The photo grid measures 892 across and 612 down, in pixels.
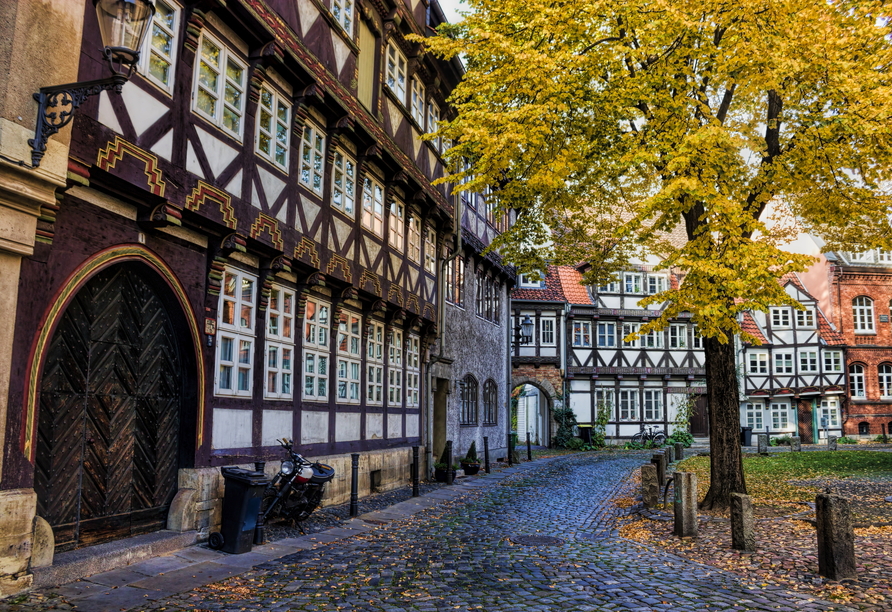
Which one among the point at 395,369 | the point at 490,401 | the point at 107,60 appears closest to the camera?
the point at 107,60

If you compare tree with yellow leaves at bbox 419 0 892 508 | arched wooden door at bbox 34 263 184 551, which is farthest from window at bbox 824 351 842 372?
arched wooden door at bbox 34 263 184 551

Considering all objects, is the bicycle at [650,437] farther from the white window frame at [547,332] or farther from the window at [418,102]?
→ the window at [418,102]

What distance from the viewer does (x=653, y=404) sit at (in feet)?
119

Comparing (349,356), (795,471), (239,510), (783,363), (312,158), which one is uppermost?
(312,158)

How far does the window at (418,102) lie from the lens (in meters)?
17.0

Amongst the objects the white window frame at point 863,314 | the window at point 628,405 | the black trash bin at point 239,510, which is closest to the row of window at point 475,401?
the window at point 628,405

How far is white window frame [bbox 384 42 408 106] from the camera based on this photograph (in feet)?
49.5

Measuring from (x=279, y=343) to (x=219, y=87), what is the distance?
364 centimetres

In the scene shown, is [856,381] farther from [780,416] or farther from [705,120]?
[705,120]

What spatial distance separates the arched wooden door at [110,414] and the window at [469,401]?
1382cm

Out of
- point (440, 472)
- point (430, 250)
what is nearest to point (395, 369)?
point (440, 472)

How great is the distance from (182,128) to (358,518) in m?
6.11

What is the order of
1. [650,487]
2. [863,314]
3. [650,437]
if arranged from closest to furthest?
[650,487] < [650,437] < [863,314]

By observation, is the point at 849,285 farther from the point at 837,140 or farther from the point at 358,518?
the point at 358,518
